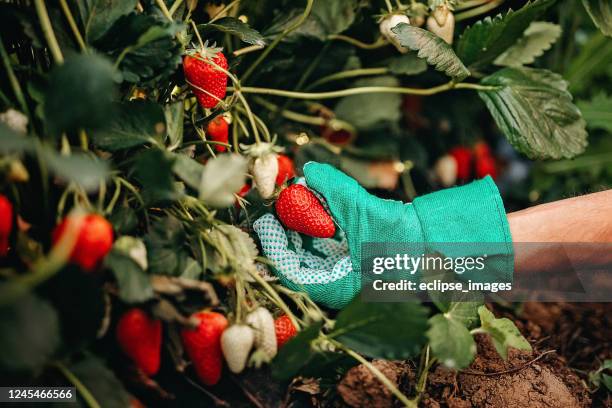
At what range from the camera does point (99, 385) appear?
0.62 meters

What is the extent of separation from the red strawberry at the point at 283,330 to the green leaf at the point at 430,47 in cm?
45

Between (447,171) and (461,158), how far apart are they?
7 centimetres

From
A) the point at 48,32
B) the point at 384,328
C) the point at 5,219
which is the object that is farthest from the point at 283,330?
the point at 48,32

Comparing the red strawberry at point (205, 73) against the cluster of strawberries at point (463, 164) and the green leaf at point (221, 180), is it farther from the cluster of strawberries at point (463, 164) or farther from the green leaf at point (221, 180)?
the cluster of strawberries at point (463, 164)

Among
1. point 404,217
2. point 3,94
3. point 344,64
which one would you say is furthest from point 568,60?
point 3,94

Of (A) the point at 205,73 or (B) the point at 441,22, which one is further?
(B) the point at 441,22

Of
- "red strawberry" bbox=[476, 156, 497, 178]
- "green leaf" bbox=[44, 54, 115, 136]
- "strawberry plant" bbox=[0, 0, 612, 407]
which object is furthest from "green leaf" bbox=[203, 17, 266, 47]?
"red strawberry" bbox=[476, 156, 497, 178]

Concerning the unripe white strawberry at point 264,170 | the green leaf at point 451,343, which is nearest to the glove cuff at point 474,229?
the green leaf at point 451,343

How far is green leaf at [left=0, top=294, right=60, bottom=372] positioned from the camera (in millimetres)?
494

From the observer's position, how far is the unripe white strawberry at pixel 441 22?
952mm

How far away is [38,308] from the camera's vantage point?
0.50 meters

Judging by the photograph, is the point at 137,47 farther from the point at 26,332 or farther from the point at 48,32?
the point at 26,332

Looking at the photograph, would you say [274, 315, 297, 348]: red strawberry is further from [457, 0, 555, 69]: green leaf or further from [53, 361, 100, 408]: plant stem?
[457, 0, 555, 69]: green leaf

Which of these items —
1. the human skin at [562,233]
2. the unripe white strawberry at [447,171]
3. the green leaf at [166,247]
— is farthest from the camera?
the unripe white strawberry at [447,171]
